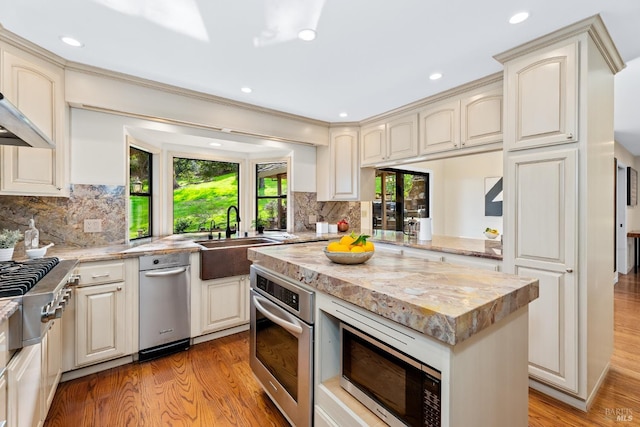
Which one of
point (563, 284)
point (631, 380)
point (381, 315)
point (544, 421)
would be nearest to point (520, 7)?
point (563, 284)

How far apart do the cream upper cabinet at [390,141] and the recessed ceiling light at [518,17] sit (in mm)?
1437

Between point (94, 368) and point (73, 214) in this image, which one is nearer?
point (94, 368)

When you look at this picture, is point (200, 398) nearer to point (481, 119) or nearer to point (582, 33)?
point (481, 119)

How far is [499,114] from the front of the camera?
2.50 m

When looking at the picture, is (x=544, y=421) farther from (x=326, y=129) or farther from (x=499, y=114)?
(x=326, y=129)

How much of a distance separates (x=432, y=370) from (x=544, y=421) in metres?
1.55

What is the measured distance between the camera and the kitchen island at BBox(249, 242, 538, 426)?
89 cm

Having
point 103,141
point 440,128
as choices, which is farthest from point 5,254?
point 440,128

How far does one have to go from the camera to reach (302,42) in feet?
6.68

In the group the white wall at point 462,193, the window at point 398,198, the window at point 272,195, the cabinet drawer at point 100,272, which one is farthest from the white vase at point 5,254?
the white wall at point 462,193

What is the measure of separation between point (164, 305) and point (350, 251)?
189 centimetres

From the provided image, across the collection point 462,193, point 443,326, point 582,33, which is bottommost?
point 443,326

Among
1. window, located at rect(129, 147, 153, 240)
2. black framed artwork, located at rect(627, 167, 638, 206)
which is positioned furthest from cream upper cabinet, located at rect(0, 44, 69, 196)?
black framed artwork, located at rect(627, 167, 638, 206)

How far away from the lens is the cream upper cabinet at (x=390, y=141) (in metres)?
3.29
